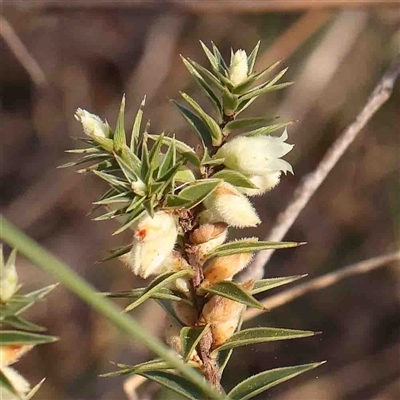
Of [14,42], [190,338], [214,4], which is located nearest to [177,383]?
[190,338]

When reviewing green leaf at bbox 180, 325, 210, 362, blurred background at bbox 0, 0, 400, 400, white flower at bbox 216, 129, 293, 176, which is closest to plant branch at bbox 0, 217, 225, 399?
green leaf at bbox 180, 325, 210, 362

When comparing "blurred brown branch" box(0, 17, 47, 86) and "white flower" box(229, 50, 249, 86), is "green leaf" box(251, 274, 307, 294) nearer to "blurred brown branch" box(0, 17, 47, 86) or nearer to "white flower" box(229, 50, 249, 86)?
"white flower" box(229, 50, 249, 86)

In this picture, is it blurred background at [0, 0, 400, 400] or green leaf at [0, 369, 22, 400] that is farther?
blurred background at [0, 0, 400, 400]

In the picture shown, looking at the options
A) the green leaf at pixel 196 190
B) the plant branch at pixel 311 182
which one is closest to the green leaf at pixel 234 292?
the green leaf at pixel 196 190

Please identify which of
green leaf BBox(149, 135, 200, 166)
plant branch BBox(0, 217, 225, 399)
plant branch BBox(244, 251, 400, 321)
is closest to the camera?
plant branch BBox(0, 217, 225, 399)

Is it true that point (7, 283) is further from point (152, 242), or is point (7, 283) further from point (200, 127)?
point (200, 127)

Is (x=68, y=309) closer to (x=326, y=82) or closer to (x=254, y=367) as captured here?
(x=254, y=367)
